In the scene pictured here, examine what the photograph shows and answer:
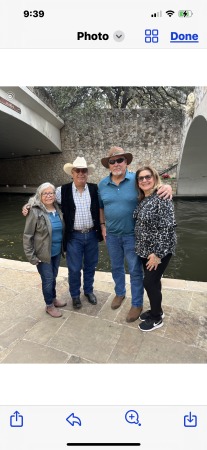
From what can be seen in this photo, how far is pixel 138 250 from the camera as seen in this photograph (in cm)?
267

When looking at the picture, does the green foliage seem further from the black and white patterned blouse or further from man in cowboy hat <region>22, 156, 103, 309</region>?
the black and white patterned blouse

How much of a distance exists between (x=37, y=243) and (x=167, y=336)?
1629mm

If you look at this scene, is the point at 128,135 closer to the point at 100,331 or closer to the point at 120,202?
the point at 120,202

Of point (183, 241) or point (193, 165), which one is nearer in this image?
point (183, 241)

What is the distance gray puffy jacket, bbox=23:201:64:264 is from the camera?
2736mm

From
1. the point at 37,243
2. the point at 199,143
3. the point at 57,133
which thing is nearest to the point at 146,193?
the point at 37,243

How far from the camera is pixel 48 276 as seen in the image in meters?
2.95

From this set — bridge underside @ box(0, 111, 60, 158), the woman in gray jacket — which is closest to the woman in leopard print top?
the woman in gray jacket

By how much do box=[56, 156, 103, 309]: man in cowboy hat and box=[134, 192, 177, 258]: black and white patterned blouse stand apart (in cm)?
63

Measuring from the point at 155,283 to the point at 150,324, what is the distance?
463 millimetres
